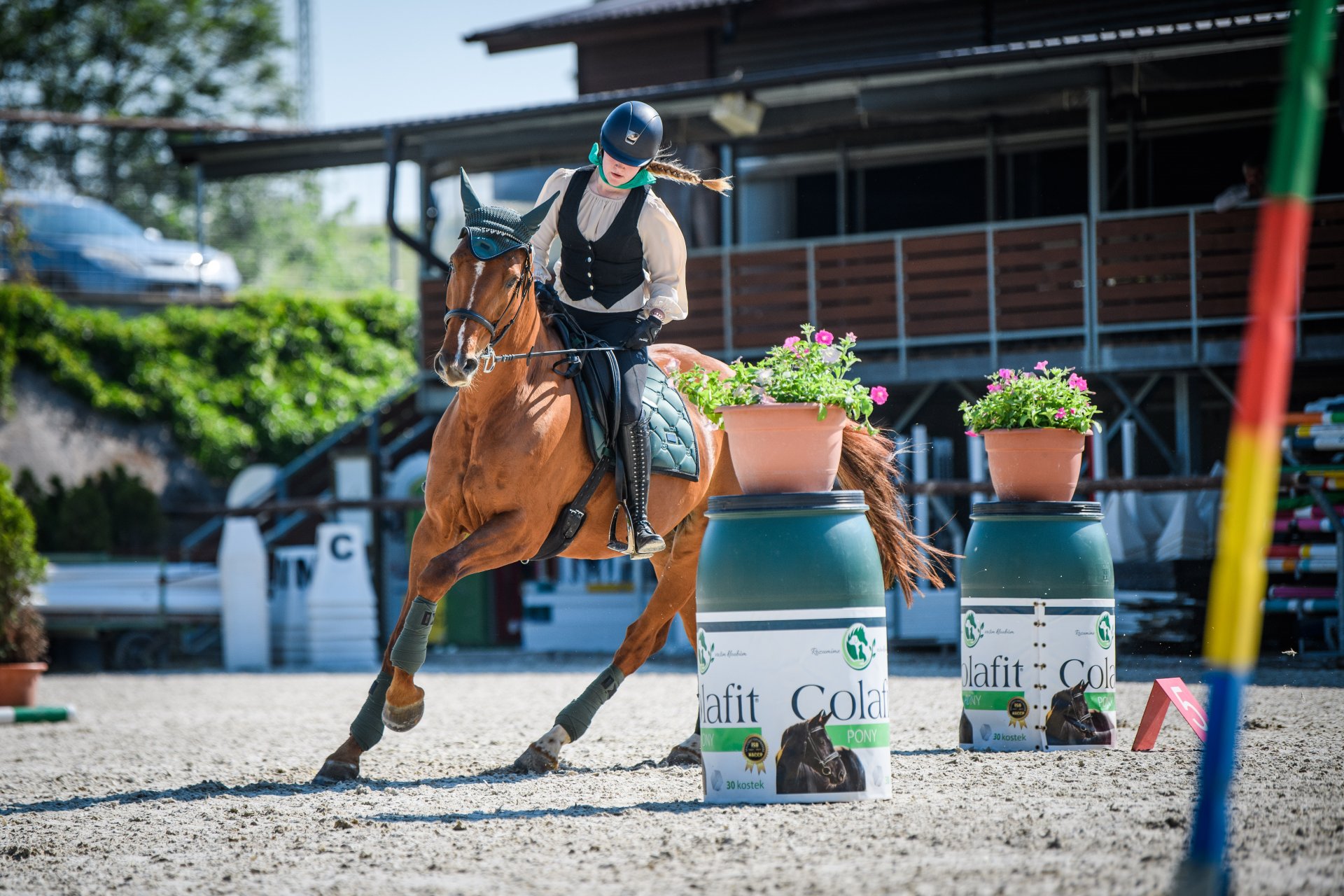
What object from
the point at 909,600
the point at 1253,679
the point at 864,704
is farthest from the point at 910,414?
the point at 864,704

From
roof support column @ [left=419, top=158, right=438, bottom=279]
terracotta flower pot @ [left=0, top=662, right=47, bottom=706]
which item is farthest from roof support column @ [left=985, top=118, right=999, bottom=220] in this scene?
terracotta flower pot @ [left=0, top=662, right=47, bottom=706]

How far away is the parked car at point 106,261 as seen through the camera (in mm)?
23172

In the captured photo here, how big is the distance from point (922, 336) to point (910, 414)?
83 cm

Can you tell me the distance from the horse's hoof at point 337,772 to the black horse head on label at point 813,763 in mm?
2081

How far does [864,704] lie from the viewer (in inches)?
194

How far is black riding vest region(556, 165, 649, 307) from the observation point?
646cm

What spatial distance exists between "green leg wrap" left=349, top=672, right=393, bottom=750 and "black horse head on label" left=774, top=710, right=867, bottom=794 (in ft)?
6.27

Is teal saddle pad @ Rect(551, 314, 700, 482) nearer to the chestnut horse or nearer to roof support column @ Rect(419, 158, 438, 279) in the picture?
the chestnut horse

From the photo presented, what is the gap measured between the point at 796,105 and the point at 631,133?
10.5 metres

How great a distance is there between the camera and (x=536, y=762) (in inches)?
253

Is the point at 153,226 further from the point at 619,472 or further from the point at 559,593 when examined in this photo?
the point at 619,472

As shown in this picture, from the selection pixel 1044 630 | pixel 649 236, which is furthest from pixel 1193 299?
pixel 649 236

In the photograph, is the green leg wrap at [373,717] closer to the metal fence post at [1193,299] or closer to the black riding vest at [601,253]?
the black riding vest at [601,253]

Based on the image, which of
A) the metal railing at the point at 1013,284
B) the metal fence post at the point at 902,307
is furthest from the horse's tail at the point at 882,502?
the metal fence post at the point at 902,307
